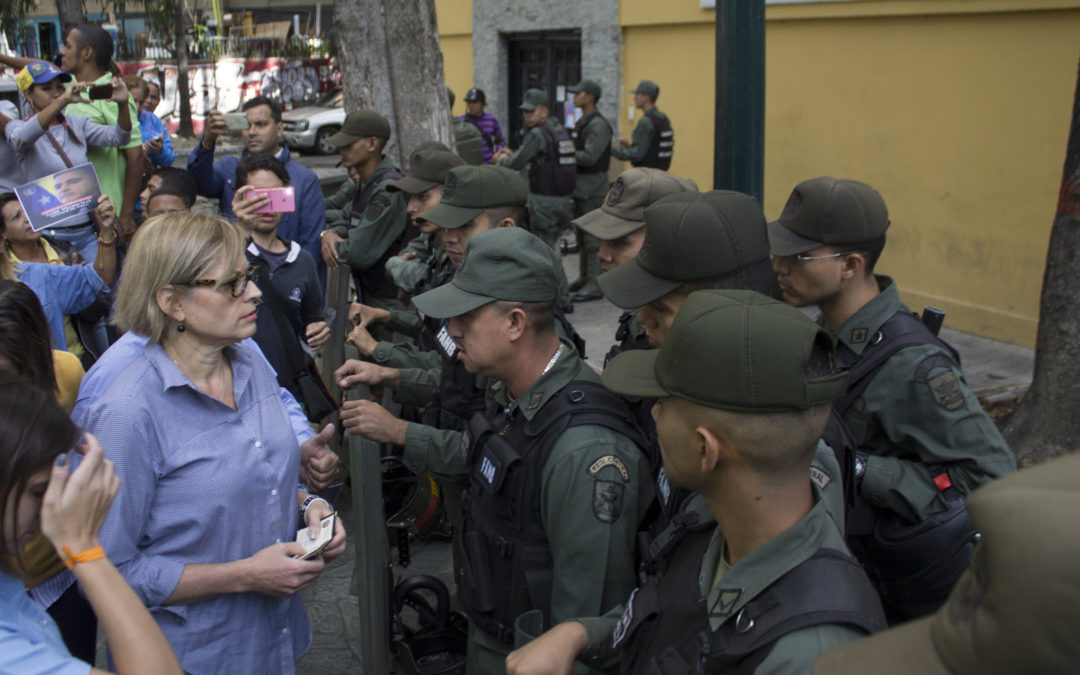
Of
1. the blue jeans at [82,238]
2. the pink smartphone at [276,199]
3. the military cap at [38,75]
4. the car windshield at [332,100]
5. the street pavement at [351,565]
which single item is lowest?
the street pavement at [351,565]

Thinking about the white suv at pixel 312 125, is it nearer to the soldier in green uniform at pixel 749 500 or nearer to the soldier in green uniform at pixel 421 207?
the soldier in green uniform at pixel 421 207

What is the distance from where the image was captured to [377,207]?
228 inches

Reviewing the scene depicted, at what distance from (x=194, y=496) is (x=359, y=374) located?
4.12 ft

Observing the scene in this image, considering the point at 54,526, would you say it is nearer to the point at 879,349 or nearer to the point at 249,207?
the point at 879,349

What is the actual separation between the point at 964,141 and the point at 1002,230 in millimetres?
909

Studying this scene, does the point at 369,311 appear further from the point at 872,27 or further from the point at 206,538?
the point at 872,27

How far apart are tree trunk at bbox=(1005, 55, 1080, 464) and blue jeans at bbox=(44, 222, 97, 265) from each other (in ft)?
17.7

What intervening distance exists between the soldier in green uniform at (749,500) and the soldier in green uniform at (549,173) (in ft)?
25.0

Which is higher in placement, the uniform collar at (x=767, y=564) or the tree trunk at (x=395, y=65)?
the tree trunk at (x=395, y=65)

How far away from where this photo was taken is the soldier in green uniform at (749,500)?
1.65 meters

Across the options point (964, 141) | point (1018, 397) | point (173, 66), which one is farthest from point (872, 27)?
point (173, 66)

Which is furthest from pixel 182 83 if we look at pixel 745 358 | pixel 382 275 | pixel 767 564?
pixel 767 564

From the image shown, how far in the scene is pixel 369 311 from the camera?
188 inches

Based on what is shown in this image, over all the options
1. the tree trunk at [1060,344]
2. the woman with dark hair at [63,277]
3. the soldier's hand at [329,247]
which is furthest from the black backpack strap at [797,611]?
the soldier's hand at [329,247]
